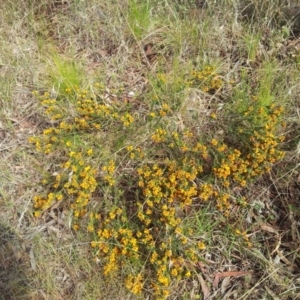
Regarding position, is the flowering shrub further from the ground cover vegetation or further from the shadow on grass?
the shadow on grass

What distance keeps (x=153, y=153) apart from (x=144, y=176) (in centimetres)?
21

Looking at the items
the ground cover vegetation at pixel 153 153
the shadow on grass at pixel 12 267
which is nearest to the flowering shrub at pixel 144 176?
the ground cover vegetation at pixel 153 153

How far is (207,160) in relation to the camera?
2287 millimetres

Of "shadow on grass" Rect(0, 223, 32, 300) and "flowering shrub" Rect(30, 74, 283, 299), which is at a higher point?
"flowering shrub" Rect(30, 74, 283, 299)

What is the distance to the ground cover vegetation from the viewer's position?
2107 millimetres

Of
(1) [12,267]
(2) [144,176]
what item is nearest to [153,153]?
(2) [144,176]

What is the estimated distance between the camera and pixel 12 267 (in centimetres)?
222

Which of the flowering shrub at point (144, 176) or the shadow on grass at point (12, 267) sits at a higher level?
the flowering shrub at point (144, 176)

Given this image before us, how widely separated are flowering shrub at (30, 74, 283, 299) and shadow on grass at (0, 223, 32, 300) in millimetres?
231

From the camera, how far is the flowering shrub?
209 cm

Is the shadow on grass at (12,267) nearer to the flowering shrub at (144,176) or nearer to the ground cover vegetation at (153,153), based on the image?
the ground cover vegetation at (153,153)

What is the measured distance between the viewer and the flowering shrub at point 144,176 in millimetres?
2086

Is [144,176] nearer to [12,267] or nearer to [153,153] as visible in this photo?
[153,153]

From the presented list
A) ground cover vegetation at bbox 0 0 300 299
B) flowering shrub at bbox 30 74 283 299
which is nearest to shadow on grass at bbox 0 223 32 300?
ground cover vegetation at bbox 0 0 300 299
